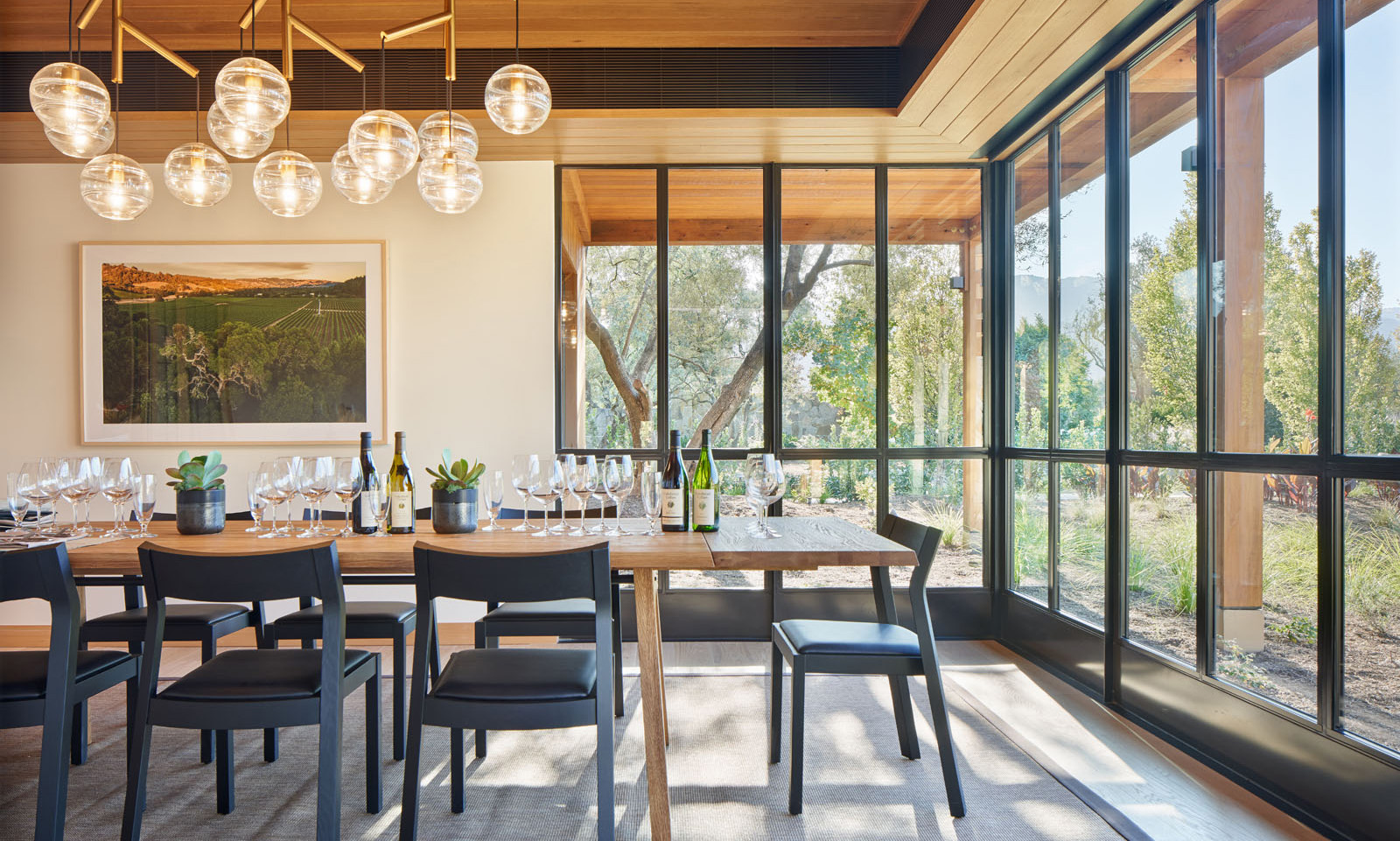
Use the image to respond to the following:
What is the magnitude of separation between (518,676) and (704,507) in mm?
780

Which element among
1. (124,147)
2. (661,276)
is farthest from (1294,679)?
(124,147)

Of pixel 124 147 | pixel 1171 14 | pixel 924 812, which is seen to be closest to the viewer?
pixel 924 812

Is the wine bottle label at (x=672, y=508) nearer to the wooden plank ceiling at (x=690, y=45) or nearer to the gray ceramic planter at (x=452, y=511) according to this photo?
the gray ceramic planter at (x=452, y=511)

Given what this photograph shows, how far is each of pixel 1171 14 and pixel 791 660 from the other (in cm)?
262

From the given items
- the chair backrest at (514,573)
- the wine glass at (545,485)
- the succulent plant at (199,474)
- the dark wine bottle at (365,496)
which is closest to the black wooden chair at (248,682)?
the chair backrest at (514,573)

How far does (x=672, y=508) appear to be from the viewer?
2611mm

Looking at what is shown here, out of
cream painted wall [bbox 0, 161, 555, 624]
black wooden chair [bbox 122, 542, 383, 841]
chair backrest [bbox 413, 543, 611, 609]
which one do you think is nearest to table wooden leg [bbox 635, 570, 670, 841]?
chair backrest [bbox 413, 543, 611, 609]

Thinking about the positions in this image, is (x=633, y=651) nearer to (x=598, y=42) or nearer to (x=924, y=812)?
(x=924, y=812)

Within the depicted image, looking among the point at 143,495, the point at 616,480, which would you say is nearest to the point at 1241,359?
the point at 616,480

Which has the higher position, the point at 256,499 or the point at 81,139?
the point at 81,139

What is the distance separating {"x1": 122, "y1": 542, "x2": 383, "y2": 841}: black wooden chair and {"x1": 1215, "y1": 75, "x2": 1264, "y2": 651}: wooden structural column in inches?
108

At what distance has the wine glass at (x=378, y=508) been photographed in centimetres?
255

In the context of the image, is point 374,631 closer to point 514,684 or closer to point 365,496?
point 365,496

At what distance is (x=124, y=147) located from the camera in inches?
163
